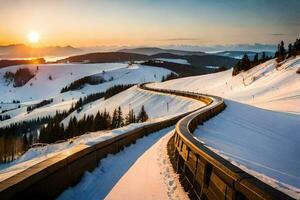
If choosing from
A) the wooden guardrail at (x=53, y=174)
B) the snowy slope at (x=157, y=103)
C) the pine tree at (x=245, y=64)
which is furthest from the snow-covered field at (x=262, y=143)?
the pine tree at (x=245, y=64)

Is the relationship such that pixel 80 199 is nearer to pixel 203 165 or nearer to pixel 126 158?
pixel 203 165

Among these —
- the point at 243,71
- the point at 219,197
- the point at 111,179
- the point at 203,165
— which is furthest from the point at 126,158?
the point at 243,71

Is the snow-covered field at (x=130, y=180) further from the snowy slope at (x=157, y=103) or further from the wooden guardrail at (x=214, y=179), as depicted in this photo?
the snowy slope at (x=157, y=103)

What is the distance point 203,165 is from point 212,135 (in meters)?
13.5

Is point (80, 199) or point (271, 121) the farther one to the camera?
point (271, 121)

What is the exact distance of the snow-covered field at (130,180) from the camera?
11.3m

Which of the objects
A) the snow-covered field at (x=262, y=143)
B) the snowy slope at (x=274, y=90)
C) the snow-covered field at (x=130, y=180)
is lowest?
the snowy slope at (x=274, y=90)

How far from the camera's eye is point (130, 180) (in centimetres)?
1331

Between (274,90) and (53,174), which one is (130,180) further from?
(274,90)

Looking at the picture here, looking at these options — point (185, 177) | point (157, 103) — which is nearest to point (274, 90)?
point (157, 103)

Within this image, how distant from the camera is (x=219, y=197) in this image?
27.3 ft

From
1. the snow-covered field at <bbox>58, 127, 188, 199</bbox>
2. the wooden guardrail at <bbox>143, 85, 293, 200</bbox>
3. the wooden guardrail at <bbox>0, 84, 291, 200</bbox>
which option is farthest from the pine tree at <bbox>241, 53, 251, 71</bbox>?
the wooden guardrail at <bbox>0, 84, 291, 200</bbox>

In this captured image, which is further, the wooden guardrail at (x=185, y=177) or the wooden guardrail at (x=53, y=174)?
the wooden guardrail at (x=53, y=174)

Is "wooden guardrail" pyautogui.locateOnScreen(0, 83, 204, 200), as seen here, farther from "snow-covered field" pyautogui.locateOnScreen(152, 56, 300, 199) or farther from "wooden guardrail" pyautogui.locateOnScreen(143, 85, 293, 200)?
"snow-covered field" pyautogui.locateOnScreen(152, 56, 300, 199)
